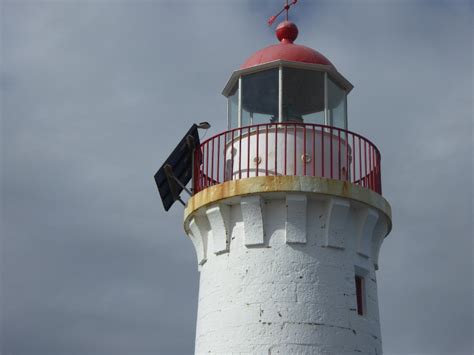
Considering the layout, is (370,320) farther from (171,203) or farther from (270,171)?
(171,203)

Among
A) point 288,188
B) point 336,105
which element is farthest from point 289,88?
point 288,188

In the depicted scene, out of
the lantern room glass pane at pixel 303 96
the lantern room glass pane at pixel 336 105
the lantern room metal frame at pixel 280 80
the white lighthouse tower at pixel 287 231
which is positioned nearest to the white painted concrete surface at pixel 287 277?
the white lighthouse tower at pixel 287 231

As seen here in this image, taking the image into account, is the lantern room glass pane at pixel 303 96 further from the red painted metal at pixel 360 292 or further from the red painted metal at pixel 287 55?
the red painted metal at pixel 360 292

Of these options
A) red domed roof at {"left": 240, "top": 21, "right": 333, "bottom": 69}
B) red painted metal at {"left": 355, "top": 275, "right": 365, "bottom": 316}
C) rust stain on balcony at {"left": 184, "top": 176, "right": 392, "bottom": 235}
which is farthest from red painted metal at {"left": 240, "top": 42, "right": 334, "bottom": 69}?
red painted metal at {"left": 355, "top": 275, "right": 365, "bottom": 316}

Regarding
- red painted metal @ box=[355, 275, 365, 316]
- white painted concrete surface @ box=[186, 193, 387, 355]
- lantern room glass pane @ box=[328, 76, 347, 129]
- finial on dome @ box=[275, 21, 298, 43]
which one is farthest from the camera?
finial on dome @ box=[275, 21, 298, 43]

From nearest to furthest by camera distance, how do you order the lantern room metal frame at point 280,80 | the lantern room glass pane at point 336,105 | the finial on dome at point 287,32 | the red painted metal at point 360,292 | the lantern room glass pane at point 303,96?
the red painted metal at point 360,292 < the lantern room metal frame at point 280,80 < the lantern room glass pane at point 303,96 < the lantern room glass pane at point 336,105 < the finial on dome at point 287,32

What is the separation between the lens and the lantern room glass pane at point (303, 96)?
51.3 feet

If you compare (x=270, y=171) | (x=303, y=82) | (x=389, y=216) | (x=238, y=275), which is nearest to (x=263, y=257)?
(x=238, y=275)

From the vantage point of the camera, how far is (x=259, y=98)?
15828 mm

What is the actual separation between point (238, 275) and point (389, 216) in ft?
9.00

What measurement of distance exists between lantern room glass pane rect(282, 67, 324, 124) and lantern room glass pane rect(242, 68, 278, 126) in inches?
7.9

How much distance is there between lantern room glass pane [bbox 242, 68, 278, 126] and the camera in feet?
51.3

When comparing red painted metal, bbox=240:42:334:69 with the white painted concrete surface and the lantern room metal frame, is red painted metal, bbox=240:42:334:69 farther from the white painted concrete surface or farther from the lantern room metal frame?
the white painted concrete surface

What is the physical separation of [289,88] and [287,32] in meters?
1.21
